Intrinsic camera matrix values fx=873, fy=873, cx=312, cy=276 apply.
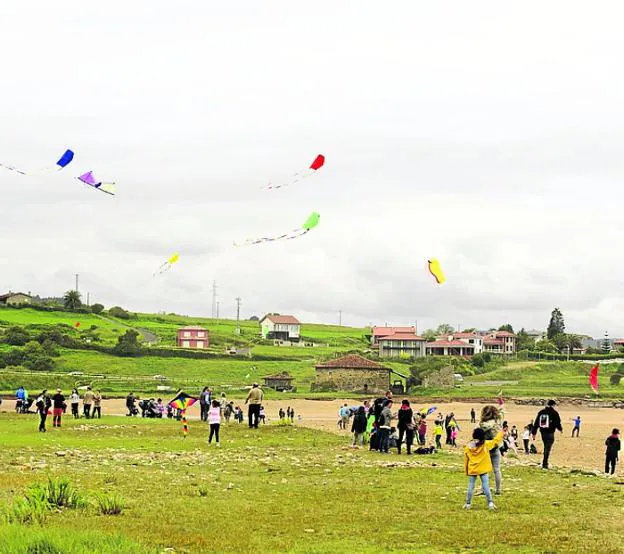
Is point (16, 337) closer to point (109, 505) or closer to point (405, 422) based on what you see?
point (405, 422)

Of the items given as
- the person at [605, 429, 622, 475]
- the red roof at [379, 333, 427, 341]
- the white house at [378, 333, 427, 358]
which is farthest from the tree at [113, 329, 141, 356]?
the person at [605, 429, 622, 475]

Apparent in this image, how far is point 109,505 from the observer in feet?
43.8

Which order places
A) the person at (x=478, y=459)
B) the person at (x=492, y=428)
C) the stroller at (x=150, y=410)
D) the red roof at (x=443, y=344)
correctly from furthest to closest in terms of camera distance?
the red roof at (x=443, y=344) → the stroller at (x=150, y=410) → the person at (x=492, y=428) → the person at (x=478, y=459)

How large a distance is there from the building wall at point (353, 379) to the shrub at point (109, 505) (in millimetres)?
78148

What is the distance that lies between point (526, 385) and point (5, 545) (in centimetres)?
9480

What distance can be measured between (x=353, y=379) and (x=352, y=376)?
1.10 feet

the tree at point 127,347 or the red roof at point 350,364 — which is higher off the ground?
the tree at point 127,347

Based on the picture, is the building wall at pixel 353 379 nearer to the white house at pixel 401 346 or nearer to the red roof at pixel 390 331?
the white house at pixel 401 346

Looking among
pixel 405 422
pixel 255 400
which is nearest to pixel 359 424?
pixel 405 422

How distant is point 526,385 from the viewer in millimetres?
100188

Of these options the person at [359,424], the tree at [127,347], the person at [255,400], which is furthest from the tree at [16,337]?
the person at [359,424]

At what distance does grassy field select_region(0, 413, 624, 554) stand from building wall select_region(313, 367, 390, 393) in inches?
2643

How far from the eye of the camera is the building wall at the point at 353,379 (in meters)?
91.8

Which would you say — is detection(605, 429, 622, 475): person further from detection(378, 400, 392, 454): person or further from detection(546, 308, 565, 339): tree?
detection(546, 308, 565, 339): tree
